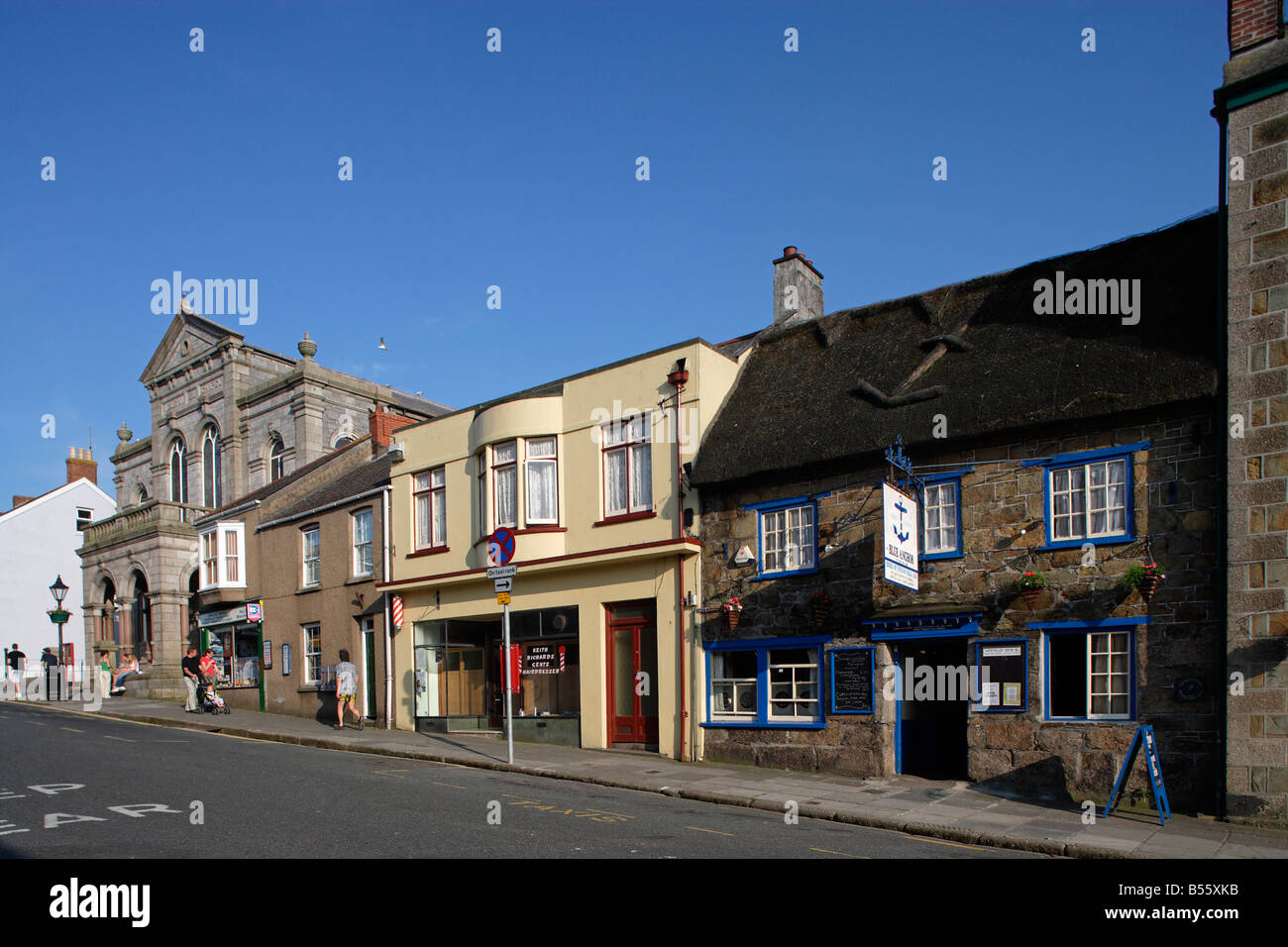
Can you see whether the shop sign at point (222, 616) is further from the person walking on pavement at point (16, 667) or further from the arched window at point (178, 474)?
the arched window at point (178, 474)

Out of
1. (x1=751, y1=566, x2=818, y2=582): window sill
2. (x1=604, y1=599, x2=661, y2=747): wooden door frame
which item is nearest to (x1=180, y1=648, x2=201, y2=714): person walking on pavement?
(x1=604, y1=599, x2=661, y2=747): wooden door frame

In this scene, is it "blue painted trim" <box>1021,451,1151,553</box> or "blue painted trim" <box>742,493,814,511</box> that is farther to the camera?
"blue painted trim" <box>742,493,814,511</box>

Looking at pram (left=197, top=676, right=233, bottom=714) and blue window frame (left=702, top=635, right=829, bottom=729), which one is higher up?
blue window frame (left=702, top=635, right=829, bottom=729)

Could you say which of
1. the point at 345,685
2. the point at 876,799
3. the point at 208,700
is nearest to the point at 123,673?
the point at 208,700

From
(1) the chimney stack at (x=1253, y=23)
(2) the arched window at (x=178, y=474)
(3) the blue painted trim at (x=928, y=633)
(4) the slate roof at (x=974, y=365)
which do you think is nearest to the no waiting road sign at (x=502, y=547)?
(4) the slate roof at (x=974, y=365)

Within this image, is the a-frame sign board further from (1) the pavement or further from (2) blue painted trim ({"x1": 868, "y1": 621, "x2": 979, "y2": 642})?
(2) blue painted trim ({"x1": 868, "y1": 621, "x2": 979, "y2": 642})

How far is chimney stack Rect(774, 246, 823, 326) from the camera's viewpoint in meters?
21.2

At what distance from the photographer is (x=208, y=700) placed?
2617cm

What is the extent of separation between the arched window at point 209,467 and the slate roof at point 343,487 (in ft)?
44.2

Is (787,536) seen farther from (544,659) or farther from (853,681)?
(544,659)

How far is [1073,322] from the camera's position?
50.5ft

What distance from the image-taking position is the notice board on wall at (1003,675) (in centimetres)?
1439

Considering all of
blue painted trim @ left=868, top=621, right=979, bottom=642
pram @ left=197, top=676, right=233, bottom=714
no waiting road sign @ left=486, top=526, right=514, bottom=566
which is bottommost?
pram @ left=197, top=676, right=233, bottom=714

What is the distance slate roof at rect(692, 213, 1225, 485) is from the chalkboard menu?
3.12 metres
